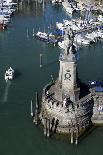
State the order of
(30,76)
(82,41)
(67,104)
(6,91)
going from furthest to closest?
(82,41)
(30,76)
(6,91)
(67,104)

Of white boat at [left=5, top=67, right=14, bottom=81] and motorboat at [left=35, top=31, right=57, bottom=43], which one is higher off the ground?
motorboat at [left=35, top=31, right=57, bottom=43]

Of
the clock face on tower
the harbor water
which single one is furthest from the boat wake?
the clock face on tower

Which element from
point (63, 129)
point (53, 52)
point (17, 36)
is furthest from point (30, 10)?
point (63, 129)

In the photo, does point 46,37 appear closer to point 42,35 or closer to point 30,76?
point 42,35

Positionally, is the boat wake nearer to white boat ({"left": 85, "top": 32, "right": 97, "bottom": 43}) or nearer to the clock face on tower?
the clock face on tower

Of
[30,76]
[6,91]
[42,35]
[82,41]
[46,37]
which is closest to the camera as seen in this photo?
[6,91]

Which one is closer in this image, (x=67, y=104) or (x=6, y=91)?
(x=67, y=104)

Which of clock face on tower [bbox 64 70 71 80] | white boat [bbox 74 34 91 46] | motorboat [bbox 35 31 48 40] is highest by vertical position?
clock face on tower [bbox 64 70 71 80]

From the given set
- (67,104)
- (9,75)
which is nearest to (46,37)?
(9,75)

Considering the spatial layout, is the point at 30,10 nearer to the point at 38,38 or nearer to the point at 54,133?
the point at 38,38
